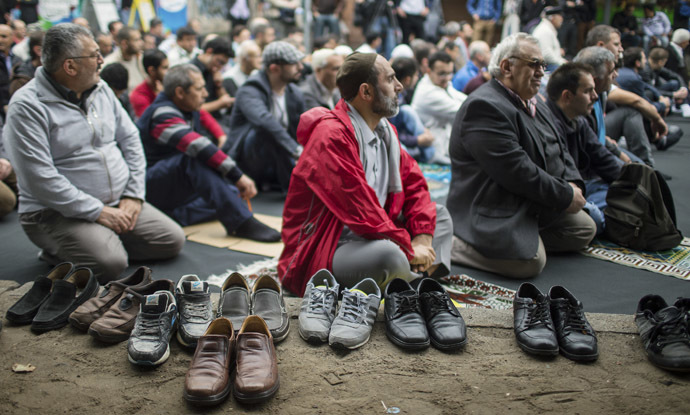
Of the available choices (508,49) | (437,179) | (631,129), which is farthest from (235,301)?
(631,129)

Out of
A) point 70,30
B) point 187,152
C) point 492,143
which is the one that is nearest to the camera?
point 70,30

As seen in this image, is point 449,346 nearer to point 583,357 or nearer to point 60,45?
point 583,357

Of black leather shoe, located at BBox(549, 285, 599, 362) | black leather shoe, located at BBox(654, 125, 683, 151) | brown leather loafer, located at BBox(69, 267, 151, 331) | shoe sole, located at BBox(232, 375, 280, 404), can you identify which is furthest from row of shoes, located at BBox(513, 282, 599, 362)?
black leather shoe, located at BBox(654, 125, 683, 151)

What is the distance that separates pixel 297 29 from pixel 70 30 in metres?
8.71

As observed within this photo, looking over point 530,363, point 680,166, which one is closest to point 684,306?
point 530,363

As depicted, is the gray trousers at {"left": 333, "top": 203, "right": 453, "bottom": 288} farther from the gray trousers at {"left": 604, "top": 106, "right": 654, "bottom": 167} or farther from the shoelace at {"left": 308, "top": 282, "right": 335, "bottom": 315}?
the gray trousers at {"left": 604, "top": 106, "right": 654, "bottom": 167}

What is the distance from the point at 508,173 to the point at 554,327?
1134 millimetres

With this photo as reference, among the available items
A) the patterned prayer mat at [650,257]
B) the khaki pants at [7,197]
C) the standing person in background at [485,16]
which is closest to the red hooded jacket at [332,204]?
the patterned prayer mat at [650,257]

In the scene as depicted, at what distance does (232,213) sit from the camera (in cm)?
396

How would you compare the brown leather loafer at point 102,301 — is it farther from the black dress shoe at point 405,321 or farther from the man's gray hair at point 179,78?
the man's gray hair at point 179,78

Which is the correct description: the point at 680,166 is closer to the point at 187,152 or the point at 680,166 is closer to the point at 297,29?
the point at 187,152

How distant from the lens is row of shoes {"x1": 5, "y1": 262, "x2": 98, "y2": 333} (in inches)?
89.0

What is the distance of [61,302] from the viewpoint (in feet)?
7.73

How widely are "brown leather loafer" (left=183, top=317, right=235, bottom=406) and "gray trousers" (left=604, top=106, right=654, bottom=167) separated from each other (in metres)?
4.54
